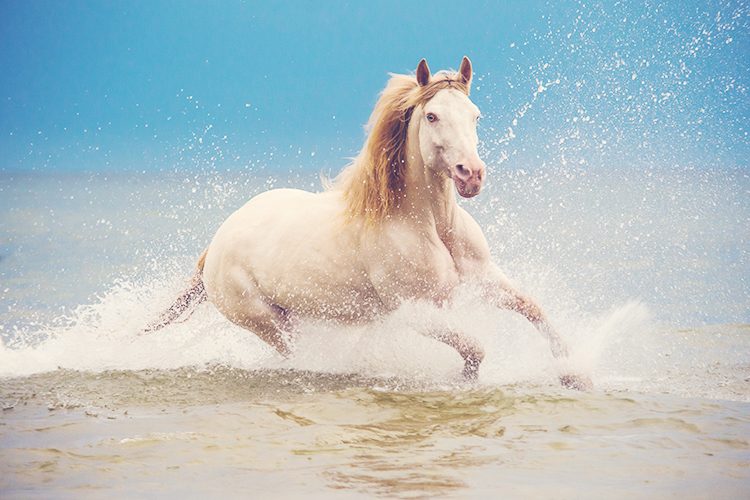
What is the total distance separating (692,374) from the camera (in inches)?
228

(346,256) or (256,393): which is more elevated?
(346,256)

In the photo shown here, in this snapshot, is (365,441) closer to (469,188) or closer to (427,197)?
(469,188)

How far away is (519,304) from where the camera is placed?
18.0 ft

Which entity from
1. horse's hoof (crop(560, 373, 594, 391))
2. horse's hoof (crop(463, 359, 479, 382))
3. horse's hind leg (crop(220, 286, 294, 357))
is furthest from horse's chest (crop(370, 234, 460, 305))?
horse's hind leg (crop(220, 286, 294, 357))

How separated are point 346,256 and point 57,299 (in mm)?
6678

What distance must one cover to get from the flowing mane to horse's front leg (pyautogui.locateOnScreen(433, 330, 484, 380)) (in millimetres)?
747

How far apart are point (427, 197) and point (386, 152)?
361 mm

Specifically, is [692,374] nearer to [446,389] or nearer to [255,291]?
[446,389]

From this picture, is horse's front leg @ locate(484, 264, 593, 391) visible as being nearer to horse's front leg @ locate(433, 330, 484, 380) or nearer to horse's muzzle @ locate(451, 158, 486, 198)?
horse's front leg @ locate(433, 330, 484, 380)

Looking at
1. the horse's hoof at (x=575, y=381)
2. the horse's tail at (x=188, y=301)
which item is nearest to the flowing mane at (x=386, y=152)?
the horse's hoof at (x=575, y=381)

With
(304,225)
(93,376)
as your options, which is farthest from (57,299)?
(304,225)

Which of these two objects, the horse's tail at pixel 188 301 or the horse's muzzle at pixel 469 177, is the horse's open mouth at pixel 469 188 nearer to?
the horse's muzzle at pixel 469 177

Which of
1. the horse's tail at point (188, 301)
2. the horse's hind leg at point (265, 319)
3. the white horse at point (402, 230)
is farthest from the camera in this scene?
the horse's tail at point (188, 301)

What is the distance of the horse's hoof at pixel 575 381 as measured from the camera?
5266 millimetres
